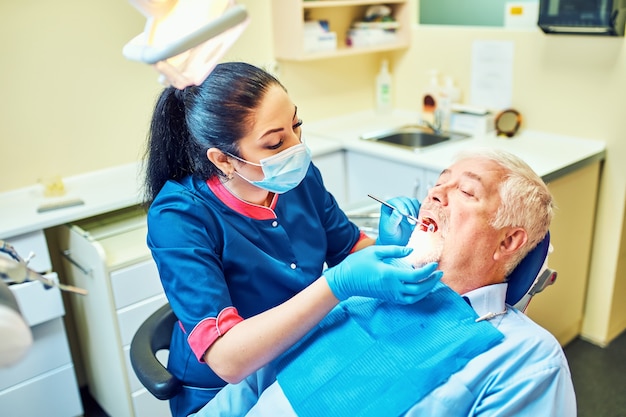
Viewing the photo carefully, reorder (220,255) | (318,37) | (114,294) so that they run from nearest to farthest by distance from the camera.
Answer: (220,255) → (114,294) → (318,37)

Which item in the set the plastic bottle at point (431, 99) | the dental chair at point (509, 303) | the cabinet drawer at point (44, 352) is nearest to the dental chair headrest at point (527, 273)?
the dental chair at point (509, 303)

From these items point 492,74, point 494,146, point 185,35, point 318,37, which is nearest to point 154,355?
point 185,35

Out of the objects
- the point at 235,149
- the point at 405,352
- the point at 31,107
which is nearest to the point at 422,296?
the point at 405,352

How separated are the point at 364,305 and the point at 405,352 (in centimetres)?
16

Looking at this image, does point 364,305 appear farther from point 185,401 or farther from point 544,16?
point 544,16

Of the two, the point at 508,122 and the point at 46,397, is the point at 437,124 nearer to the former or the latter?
the point at 508,122

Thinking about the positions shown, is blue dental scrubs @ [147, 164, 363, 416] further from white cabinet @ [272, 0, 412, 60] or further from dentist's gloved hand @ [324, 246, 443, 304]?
white cabinet @ [272, 0, 412, 60]

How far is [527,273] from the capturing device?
1.38m

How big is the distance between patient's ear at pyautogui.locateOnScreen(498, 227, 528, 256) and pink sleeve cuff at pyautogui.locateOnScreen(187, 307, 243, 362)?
24.3 inches

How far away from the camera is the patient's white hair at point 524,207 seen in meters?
1.38

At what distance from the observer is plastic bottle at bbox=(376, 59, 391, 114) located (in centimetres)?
335

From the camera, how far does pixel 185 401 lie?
149 cm

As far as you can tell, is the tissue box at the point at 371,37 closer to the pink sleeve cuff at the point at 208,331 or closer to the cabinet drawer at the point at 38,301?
the cabinet drawer at the point at 38,301

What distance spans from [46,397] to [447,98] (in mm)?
2150
